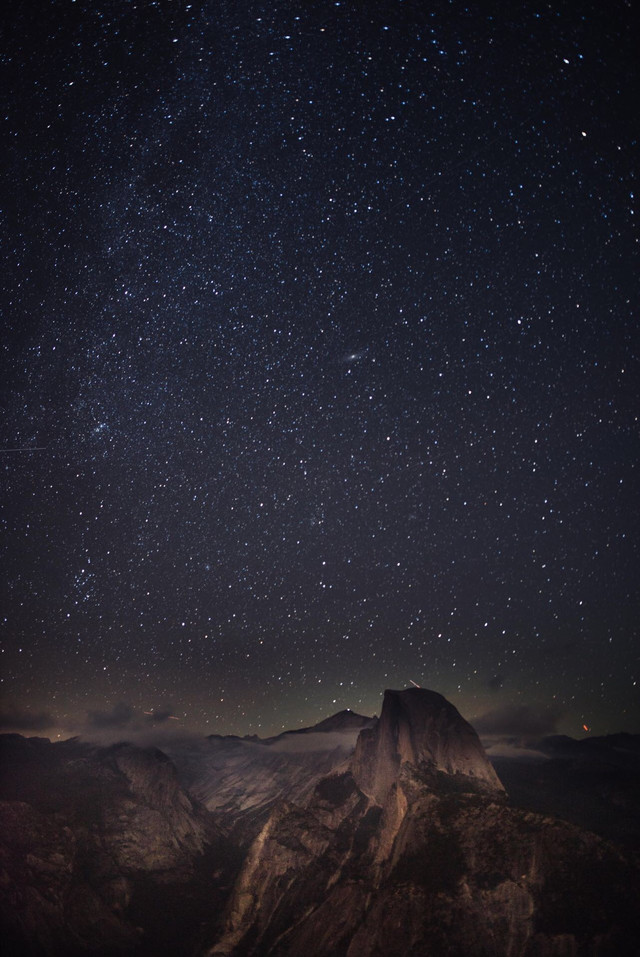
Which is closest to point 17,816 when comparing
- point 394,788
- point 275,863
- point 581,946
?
point 275,863

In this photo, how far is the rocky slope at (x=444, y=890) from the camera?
104m

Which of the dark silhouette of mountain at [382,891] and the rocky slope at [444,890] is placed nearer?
the rocky slope at [444,890]

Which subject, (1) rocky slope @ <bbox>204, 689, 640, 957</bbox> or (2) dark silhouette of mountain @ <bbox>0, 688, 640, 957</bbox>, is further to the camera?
(2) dark silhouette of mountain @ <bbox>0, 688, 640, 957</bbox>

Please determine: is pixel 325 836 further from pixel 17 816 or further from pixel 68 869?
pixel 17 816

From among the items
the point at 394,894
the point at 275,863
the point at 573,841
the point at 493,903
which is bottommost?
the point at 275,863

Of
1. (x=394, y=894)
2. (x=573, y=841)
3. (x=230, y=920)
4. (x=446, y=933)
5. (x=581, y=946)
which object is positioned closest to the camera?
(x=581, y=946)

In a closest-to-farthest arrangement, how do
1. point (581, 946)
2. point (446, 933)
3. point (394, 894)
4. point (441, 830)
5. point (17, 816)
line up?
point (581, 946) < point (446, 933) < point (394, 894) < point (441, 830) < point (17, 816)

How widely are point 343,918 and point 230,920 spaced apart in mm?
65011

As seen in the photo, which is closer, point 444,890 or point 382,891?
point 444,890

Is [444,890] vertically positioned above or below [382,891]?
above

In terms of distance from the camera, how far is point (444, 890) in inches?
4665

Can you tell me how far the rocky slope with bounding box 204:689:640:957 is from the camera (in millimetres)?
103788

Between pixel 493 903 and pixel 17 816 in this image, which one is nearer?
pixel 493 903

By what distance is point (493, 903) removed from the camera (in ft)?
363
